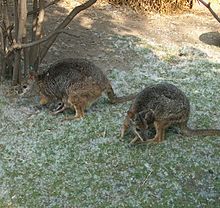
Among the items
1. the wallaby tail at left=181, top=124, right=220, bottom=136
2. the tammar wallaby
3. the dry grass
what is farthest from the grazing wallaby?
the dry grass

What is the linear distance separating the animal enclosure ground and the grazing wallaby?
13cm

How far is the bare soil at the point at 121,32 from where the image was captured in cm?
719

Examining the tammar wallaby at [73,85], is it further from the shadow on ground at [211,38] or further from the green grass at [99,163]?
the shadow on ground at [211,38]

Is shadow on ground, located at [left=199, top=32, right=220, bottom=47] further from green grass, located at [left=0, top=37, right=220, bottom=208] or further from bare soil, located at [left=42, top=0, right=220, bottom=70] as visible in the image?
green grass, located at [left=0, top=37, right=220, bottom=208]

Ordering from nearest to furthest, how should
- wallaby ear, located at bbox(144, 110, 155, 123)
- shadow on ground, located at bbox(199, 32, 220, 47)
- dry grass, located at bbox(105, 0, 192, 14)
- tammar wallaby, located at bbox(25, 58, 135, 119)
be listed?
wallaby ear, located at bbox(144, 110, 155, 123)
tammar wallaby, located at bbox(25, 58, 135, 119)
shadow on ground, located at bbox(199, 32, 220, 47)
dry grass, located at bbox(105, 0, 192, 14)

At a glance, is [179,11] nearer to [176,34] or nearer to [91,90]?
[176,34]

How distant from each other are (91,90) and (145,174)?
3.98ft

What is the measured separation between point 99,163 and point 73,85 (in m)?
1.01

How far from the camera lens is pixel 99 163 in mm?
4836

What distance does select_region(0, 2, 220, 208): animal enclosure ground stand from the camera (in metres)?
4.44

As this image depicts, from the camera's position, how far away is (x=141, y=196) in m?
4.43

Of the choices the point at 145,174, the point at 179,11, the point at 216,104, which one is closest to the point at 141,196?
the point at 145,174

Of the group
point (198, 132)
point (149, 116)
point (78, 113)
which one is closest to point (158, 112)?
point (149, 116)

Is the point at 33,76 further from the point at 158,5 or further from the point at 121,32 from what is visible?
the point at 158,5
